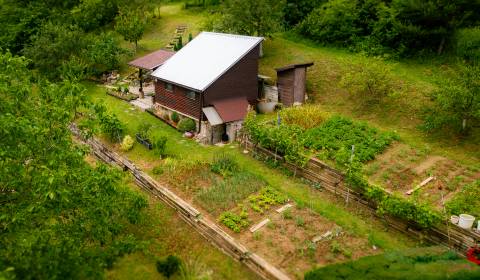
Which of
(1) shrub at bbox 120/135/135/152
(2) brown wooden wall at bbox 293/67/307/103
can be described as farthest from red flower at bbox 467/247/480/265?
(1) shrub at bbox 120/135/135/152

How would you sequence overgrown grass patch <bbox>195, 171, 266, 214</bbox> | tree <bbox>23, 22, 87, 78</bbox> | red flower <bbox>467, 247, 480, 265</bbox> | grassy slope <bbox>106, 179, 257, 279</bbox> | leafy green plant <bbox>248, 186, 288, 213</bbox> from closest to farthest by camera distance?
1. red flower <bbox>467, 247, 480, 265</bbox>
2. grassy slope <bbox>106, 179, 257, 279</bbox>
3. leafy green plant <bbox>248, 186, 288, 213</bbox>
4. overgrown grass patch <bbox>195, 171, 266, 214</bbox>
5. tree <bbox>23, 22, 87, 78</bbox>

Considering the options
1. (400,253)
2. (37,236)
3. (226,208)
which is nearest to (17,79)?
(37,236)

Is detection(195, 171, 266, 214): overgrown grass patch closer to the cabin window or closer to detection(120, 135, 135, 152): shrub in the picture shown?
detection(120, 135, 135, 152): shrub

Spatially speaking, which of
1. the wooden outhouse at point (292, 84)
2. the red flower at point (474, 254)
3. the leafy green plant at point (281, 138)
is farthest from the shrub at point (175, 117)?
the red flower at point (474, 254)

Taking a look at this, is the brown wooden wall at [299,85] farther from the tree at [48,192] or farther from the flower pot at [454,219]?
the tree at [48,192]

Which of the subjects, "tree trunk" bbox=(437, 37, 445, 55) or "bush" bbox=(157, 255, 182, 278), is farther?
"tree trunk" bbox=(437, 37, 445, 55)

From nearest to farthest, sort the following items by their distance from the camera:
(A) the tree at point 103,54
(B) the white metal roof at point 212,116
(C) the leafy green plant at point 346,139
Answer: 1. (C) the leafy green plant at point 346,139
2. (B) the white metal roof at point 212,116
3. (A) the tree at point 103,54

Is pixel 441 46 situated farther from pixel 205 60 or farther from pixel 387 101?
pixel 205 60
